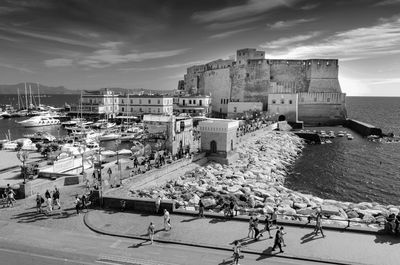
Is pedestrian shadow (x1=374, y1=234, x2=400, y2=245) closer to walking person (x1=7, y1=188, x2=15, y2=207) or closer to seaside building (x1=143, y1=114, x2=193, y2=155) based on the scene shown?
walking person (x1=7, y1=188, x2=15, y2=207)

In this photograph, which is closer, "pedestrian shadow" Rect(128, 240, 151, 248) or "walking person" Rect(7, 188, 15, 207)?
"pedestrian shadow" Rect(128, 240, 151, 248)

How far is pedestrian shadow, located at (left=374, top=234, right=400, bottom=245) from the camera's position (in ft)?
49.3

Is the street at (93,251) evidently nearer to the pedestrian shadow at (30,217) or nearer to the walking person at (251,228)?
the pedestrian shadow at (30,217)

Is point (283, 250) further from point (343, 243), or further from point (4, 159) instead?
point (4, 159)

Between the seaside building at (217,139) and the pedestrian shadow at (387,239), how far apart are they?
20334 mm

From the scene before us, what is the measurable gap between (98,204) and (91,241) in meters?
4.44

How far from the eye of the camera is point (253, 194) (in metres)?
25.6

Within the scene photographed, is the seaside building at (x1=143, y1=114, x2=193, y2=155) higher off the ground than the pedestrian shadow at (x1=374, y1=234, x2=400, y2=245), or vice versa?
the seaside building at (x1=143, y1=114, x2=193, y2=155)

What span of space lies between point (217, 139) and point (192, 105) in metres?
48.2

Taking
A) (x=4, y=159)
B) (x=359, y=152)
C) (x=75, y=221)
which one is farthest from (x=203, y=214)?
(x=359, y=152)

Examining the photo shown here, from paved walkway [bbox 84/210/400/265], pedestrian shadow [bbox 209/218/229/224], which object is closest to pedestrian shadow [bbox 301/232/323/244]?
paved walkway [bbox 84/210/400/265]

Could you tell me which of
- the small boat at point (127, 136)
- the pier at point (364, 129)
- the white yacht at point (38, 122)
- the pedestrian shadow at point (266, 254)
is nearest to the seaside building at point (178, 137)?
the small boat at point (127, 136)

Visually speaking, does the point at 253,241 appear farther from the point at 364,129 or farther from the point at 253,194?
the point at 364,129

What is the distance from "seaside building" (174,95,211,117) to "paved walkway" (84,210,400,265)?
63.9 m
